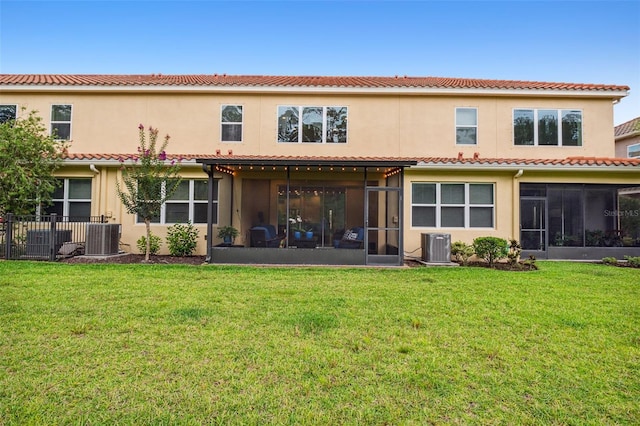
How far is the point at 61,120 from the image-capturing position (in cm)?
1328

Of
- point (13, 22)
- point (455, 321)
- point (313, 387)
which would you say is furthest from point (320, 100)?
point (13, 22)

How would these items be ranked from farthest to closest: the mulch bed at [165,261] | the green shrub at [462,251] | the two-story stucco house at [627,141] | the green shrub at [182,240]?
1. the two-story stucco house at [627,141]
2. the green shrub at [182,240]
3. the green shrub at [462,251]
4. the mulch bed at [165,261]

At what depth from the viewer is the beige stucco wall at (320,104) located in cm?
1319

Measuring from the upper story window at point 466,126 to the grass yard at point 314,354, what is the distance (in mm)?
7536

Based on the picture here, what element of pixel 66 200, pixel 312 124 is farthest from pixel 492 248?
pixel 66 200

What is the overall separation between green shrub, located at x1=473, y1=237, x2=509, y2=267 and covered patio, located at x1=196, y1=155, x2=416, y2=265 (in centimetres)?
254

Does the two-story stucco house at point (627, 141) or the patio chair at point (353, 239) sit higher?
the two-story stucco house at point (627, 141)

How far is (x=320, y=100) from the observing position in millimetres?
13406

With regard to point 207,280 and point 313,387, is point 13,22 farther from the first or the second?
point 313,387

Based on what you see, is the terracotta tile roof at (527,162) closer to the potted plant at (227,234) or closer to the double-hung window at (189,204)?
the potted plant at (227,234)

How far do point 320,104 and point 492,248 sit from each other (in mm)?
7941

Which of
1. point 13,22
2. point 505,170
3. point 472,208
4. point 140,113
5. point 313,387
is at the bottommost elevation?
point 313,387

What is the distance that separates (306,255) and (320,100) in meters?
6.38

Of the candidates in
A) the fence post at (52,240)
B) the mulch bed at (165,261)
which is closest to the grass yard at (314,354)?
the mulch bed at (165,261)
